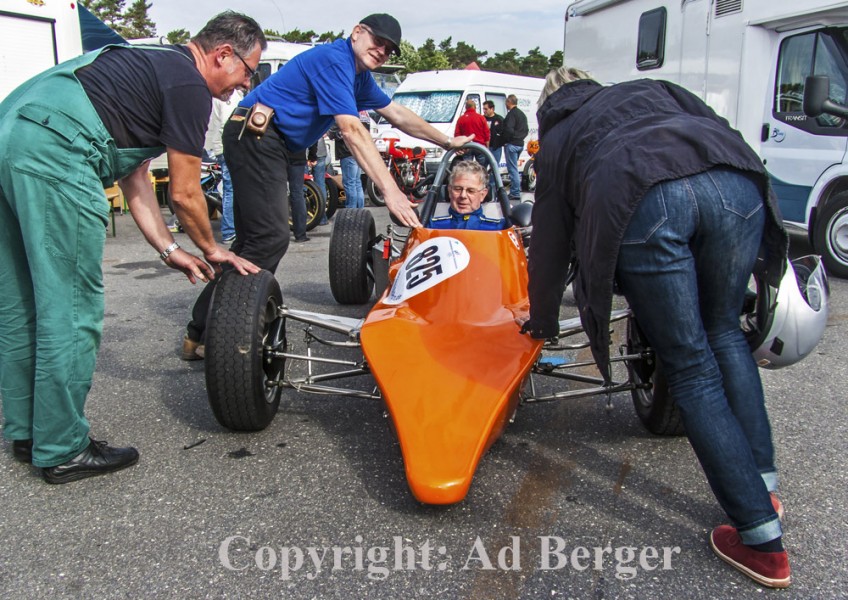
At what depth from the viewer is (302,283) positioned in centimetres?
651

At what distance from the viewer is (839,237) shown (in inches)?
253

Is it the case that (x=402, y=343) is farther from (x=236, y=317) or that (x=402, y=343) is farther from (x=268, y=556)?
(x=268, y=556)

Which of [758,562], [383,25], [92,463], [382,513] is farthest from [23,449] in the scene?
[758,562]

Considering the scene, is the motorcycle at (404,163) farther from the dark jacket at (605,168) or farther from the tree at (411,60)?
the tree at (411,60)

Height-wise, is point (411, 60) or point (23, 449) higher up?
point (411, 60)

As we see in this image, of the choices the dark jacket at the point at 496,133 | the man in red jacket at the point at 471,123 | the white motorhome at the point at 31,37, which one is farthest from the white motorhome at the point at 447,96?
the white motorhome at the point at 31,37

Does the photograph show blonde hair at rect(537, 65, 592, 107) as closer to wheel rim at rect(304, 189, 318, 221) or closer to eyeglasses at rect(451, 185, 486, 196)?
eyeglasses at rect(451, 185, 486, 196)

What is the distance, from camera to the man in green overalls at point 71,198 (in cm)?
253

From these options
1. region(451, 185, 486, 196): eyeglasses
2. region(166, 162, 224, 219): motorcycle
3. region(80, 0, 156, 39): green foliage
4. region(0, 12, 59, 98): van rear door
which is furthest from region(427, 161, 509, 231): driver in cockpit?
region(80, 0, 156, 39): green foliage

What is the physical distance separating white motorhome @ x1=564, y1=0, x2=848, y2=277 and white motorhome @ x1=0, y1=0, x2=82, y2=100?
736 centimetres

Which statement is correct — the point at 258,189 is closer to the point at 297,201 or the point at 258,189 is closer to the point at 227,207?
the point at 227,207

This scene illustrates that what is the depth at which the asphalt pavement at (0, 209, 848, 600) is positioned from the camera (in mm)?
2184

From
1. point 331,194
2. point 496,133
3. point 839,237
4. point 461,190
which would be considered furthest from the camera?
point 496,133

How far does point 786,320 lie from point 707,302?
0.36 metres
